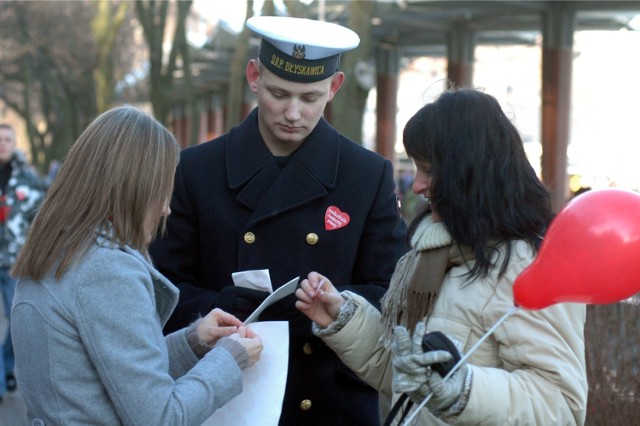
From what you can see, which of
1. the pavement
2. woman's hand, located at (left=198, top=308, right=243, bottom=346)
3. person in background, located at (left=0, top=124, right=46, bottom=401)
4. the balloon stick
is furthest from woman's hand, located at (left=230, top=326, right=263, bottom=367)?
person in background, located at (left=0, top=124, right=46, bottom=401)

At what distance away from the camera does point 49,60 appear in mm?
34062

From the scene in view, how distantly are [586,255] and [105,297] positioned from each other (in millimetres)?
1184

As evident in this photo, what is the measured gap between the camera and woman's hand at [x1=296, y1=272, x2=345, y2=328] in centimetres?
330

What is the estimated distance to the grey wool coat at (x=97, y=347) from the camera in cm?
269

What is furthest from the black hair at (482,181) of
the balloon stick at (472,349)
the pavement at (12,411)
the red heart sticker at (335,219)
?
the pavement at (12,411)

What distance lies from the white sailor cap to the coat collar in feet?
0.96

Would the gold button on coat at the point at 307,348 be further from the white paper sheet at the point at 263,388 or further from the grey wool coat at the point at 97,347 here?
the grey wool coat at the point at 97,347

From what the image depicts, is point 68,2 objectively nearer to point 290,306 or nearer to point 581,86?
point 290,306

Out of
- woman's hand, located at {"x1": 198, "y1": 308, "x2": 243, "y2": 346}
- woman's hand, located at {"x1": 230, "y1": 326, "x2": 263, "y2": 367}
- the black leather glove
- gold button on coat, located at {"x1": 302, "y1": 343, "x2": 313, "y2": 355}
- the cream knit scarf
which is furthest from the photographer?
gold button on coat, located at {"x1": 302, "y1": 343, "x2": 313, "y2": 355}

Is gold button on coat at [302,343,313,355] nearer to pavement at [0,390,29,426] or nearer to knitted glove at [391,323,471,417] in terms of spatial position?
knitted glove at [391,323,471,417]

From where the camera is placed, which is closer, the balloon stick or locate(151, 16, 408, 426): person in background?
the balloon stick

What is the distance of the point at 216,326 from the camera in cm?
326

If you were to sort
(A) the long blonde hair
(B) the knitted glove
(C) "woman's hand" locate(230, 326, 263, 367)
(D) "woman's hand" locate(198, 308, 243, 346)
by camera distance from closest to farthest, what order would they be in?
(B) the knitted glove → (A) the long blonde hair → (C) "woman's hand" locate(230, 326, 263, 367) → (D) "woman's hand" locate(198, 308, 243, 346)

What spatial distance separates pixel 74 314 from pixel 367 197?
1.47 m
